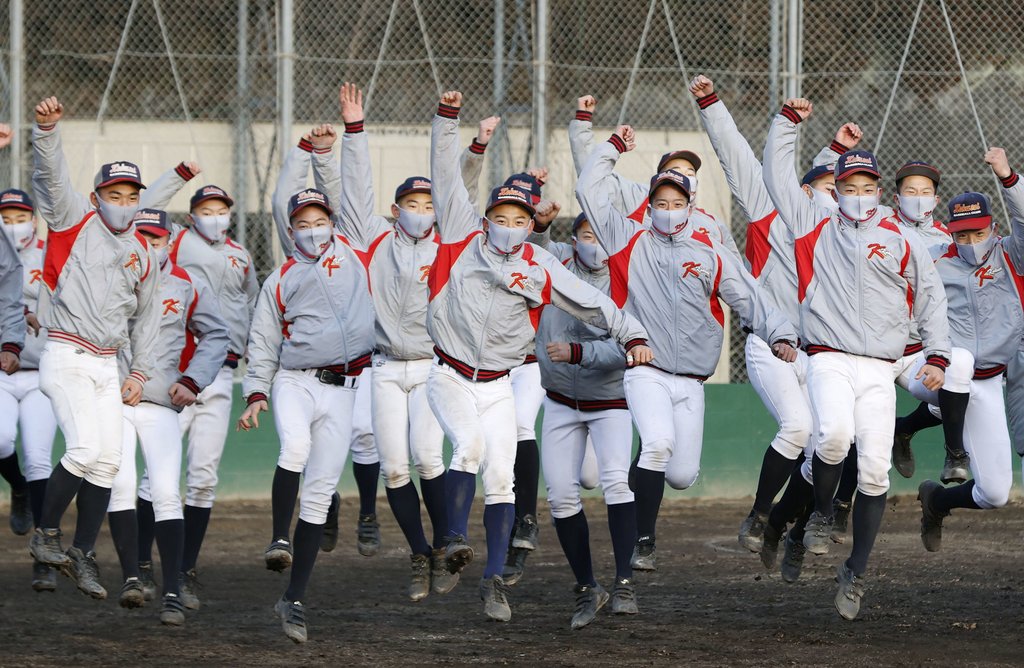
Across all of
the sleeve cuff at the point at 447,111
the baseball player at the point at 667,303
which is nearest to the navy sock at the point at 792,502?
the baseball player at the point at 667,303

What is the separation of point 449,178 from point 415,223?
115 centimetres

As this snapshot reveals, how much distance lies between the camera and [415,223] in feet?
30.8

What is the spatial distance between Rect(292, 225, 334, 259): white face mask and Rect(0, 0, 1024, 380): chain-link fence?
5017mm

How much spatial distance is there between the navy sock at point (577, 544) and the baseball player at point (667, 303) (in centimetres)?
30

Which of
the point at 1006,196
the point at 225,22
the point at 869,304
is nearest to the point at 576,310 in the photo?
the point at 869,304

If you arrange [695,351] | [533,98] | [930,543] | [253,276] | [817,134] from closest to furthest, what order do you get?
1. [695,351]
2. [930,543]
3. [253,276]
4. [533,98]
5. [817,134]

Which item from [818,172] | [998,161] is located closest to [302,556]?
[818,172]

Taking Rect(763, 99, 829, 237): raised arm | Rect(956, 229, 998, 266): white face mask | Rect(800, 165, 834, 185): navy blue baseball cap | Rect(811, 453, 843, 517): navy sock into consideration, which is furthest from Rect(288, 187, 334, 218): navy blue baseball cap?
Rect(956, 229, 998, 266): white face mask

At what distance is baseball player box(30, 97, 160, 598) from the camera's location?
816 centimetres

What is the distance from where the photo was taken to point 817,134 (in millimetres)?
15188

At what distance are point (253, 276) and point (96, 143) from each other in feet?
14.2

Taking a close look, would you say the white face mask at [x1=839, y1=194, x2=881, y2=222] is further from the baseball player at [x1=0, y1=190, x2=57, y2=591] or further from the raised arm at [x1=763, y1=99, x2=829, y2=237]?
the baseball player at [x1=0, y1=190, x2=57, y2=591]

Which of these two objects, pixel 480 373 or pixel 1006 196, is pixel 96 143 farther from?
pixel 1006 196

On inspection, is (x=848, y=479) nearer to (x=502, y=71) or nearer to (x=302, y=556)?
(x=302, y=556)
